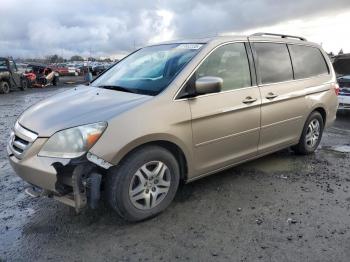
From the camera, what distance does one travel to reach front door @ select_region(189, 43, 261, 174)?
3950 millimetres

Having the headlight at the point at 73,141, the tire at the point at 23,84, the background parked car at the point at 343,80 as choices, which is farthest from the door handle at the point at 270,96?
the tire at the point at 23,84

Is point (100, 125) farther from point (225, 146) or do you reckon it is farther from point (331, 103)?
point (331, 103)

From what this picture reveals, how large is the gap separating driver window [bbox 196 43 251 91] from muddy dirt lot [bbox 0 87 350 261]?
51.2 inches

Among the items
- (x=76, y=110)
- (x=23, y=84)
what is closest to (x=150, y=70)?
(x=76, y=110)

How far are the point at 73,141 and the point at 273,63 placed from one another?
297cm

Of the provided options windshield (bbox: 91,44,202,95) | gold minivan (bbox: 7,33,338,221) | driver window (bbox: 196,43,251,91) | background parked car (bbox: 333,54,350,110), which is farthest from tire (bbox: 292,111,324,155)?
background parked car (bbox: 333,54,350,110)

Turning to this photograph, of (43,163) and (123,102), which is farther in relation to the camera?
(123,102)

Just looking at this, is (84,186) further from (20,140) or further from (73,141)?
(20,140)

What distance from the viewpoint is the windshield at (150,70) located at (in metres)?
3.95

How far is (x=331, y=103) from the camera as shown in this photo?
238 inches

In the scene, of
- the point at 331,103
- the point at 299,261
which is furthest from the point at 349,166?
the point at 299,261

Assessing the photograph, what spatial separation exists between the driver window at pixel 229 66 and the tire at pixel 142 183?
1041 mm

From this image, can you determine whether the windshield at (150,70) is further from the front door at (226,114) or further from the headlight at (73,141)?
the headlight at (73,141)

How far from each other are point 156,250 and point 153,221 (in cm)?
54
